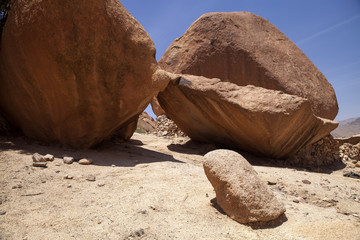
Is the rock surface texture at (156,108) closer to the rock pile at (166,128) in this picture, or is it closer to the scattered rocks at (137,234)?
the rock pile at (166,128)

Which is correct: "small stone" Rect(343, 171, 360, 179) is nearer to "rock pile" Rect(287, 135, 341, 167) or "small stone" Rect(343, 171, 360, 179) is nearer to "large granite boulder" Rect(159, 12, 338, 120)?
"rock pile" Rect(287, 135, 341, 167)

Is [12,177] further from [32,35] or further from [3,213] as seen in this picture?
[32,35]

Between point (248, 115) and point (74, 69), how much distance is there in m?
2.96

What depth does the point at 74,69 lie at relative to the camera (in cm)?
346

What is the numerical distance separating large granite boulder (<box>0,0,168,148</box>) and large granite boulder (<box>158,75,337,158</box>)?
3.70ft

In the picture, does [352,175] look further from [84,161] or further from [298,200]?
[84,161]

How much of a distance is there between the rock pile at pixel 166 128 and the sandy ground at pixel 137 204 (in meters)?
4.17

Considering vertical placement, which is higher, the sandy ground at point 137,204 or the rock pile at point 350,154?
the rock pile at point 350,154

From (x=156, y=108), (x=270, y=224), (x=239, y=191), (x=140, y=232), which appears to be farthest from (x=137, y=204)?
(x=156, y=108)

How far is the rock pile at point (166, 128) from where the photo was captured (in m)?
7.53

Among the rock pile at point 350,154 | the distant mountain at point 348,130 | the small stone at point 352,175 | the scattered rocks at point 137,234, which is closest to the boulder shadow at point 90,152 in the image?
the scattered rocks at point 137,234

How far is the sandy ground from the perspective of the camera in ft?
5.64

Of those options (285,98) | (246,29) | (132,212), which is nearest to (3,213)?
(132,212)

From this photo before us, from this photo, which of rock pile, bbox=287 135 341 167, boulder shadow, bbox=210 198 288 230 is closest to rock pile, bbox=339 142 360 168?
rock pile, bbox=287 135 341 167
